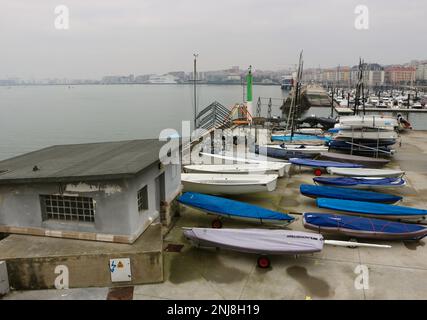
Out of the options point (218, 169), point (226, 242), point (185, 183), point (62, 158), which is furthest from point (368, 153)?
point (62, 158)

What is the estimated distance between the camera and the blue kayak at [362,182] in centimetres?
1747

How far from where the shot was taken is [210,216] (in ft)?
49.6

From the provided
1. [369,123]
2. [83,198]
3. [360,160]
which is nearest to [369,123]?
[369,123]

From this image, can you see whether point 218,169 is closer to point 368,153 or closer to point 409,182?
point 409,182

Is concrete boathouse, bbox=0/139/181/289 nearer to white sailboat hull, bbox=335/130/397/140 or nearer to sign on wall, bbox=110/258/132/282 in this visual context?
sign on wall, bbox=110/258/132/282

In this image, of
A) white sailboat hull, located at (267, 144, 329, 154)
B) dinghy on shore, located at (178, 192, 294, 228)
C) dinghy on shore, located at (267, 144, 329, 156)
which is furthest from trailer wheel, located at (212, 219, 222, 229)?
white sailboat hull, located at (267, 144, 329, 154)

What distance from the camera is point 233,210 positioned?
44.7 ft

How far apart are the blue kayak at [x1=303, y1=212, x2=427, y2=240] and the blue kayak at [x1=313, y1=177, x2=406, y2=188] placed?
4753mm

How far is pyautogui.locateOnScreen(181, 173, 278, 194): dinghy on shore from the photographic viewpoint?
53.3ft

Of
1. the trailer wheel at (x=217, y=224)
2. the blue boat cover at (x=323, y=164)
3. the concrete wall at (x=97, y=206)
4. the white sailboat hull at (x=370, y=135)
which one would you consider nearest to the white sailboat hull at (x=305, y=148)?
the white sailboat hull at (x=370, y=135)

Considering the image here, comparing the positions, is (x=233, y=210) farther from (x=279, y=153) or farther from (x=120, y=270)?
(x=279, y=153)
